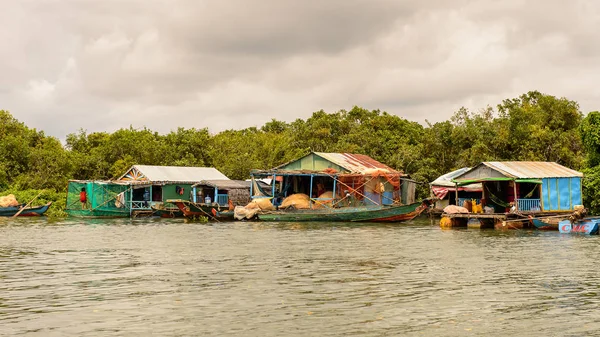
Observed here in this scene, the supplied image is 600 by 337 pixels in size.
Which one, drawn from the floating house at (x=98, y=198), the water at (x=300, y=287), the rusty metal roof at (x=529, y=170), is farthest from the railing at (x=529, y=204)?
the floating house at (x=98, y=198)

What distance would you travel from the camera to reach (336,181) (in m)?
41.3

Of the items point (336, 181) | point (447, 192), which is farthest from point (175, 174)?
point (447, 192)

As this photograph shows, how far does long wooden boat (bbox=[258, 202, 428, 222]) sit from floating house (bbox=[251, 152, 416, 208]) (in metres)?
1.91

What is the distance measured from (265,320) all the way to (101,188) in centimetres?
3506

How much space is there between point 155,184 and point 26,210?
815 cm

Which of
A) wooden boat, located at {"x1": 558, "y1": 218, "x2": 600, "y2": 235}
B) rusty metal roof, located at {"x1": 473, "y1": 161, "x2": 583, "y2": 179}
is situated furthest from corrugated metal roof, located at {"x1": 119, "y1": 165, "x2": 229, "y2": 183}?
wooden boat, located at {"x1": 558, "y1": 218, "x2": 600, "y2": 235}

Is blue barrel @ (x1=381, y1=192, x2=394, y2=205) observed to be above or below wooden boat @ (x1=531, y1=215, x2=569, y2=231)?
above

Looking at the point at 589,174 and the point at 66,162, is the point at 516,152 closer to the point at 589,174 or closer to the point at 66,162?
the point at 589,174

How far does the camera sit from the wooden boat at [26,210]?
41.8 m

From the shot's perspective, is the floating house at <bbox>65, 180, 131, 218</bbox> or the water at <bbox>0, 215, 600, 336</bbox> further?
the floating house at <bbox>65, 180, 131, 218</bbox>

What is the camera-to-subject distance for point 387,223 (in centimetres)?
3681

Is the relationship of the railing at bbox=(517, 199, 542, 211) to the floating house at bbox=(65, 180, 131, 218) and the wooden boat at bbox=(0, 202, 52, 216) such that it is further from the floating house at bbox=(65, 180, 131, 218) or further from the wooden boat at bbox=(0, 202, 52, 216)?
the wooden boat at bbox=(0, 202, 52, 216)

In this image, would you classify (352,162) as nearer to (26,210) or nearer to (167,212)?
(167,212)

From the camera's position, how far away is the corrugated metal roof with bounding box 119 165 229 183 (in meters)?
45.4
